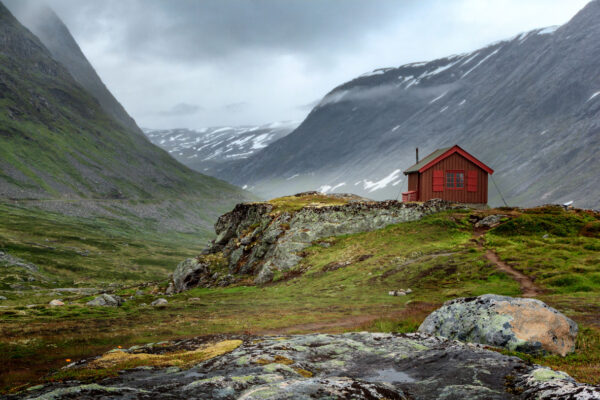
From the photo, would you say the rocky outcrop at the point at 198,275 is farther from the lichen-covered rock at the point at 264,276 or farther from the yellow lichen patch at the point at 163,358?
the yellow lichen patch at the point at 163,358

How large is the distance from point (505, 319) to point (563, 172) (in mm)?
203042

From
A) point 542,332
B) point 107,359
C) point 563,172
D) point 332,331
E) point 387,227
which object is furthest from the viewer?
point 563,172

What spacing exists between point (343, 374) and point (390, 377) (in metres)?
1.49

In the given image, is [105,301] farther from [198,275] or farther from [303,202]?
[303,202]

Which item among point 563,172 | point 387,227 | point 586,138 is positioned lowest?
point 387,227

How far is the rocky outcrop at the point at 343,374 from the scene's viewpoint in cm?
905

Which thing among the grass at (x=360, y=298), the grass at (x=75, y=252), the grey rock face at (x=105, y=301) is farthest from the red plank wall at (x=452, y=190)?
A: the grass at (x=75, y=252)

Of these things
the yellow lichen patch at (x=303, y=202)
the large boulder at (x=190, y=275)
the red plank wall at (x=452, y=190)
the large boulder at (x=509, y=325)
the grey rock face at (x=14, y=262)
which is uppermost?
the red plank wall at (x=452, y=190)

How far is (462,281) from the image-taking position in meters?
30.7

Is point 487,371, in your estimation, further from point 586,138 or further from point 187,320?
point 586,138

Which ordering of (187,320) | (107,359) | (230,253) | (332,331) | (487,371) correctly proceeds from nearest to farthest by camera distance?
(487,371) → (107,359) → (332,331) → (187,320) → (230,253)

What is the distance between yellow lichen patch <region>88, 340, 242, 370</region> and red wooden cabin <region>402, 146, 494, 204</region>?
48.4m

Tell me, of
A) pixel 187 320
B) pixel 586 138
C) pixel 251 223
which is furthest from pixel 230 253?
pixel 586 138

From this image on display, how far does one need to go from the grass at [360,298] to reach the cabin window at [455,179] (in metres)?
12.0
